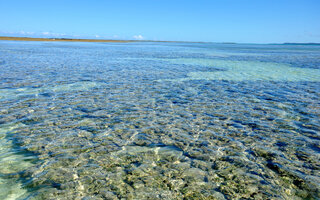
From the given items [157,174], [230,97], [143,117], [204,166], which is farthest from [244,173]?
[230,97]

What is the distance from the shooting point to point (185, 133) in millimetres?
7758

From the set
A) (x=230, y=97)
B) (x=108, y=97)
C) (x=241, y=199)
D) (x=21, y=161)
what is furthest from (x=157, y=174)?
(x=230, y=97)

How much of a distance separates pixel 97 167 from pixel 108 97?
6.82 m

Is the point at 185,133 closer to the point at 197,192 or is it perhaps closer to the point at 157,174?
the point at 157,174

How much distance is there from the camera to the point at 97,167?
5.59 meters

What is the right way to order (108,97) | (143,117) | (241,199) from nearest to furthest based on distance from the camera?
(241,199)
(143,117)
(108,97)

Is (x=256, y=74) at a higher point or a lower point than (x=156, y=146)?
lower

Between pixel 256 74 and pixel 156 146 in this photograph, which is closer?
pixel 156 146

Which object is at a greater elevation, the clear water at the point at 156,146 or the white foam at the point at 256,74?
the clear water at the point at 156,146

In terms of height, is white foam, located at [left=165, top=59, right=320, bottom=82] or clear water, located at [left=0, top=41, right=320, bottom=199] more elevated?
clear water, located at [left=0, top=41, right=320, bottom=199]

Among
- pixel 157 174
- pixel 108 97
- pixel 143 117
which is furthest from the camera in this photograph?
pixel 108 97

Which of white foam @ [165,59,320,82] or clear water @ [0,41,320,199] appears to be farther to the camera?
white foam @ [165,59,320,82]

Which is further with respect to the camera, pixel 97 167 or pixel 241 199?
pixel 97 167

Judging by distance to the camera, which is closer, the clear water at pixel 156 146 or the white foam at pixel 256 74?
the clear water at pixel 156 146
